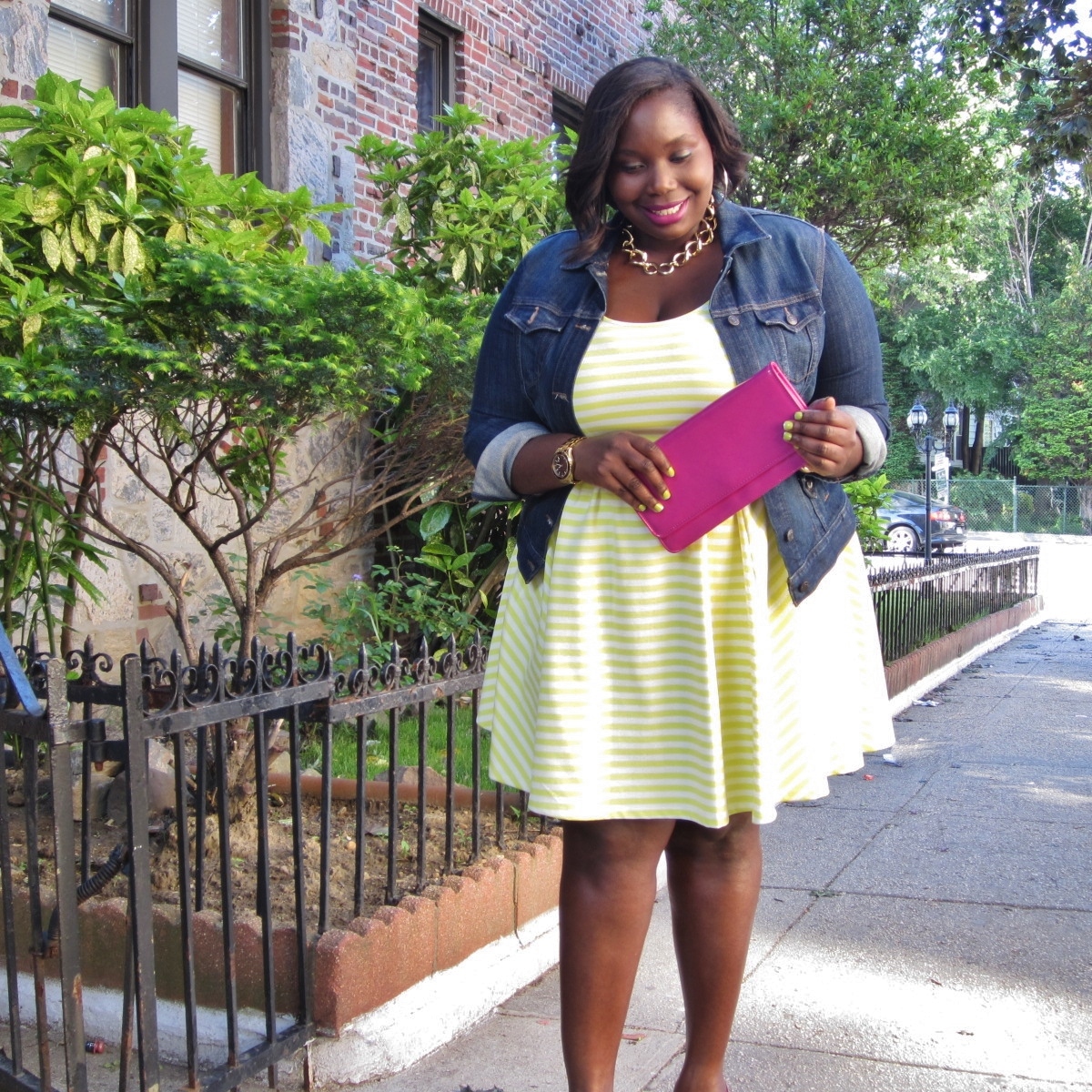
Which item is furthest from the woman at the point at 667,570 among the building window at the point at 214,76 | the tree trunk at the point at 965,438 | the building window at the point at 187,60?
the tree trunk at the point at 965,438

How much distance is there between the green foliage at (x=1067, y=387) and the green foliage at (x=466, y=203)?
3461 centimetres

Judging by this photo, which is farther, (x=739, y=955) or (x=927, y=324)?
(x=927, y=324)

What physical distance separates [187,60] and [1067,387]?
35774 millimetres

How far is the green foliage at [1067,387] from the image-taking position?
37.1 m

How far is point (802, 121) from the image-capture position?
1042 centimetres

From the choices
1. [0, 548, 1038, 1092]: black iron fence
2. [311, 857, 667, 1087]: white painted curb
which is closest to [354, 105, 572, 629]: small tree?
[0, 548, 1038, 1092]: black iron fence

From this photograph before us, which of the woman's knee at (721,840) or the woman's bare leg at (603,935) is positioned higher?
the woman's knee at (721,840)

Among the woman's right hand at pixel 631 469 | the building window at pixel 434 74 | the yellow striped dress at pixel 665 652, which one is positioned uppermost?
the building window at pixel 434 74

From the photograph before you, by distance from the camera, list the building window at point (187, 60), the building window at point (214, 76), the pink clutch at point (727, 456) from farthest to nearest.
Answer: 1. the building window at point (214, 76)
2. the building window at point (187, 60)
3. the pink clutch at point (727, 456)

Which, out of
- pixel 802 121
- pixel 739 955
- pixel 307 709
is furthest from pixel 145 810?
pixel 802 121

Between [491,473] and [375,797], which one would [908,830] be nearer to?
[375,797]

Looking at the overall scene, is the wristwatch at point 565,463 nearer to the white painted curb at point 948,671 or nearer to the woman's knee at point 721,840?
the woman's knee at point 721,840

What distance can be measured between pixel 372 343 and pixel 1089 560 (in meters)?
26.2

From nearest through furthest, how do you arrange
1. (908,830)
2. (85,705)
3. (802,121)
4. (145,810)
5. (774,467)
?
(774,467), (145,810), (85,705), (908,830), (802,121)
